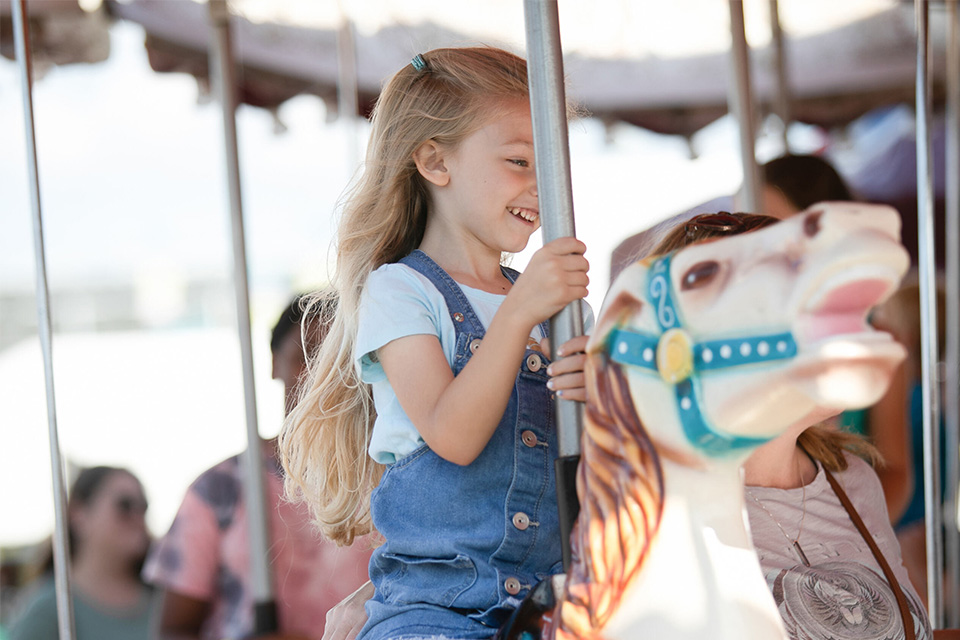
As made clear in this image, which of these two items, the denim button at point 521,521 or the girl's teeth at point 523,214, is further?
the girl's teeth at point 523,214

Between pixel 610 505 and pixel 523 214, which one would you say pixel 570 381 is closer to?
pixel 610 505

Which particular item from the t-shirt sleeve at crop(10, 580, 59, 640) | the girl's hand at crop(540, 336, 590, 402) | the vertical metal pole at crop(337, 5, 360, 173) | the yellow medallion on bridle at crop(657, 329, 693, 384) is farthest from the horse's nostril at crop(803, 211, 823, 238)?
the t-shirt sleeve at crop(10, 580, 59, 640)

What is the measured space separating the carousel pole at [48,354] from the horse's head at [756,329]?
2.85ft

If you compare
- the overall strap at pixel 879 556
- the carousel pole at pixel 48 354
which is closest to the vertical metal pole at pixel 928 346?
the overall strap at pixel 879 556

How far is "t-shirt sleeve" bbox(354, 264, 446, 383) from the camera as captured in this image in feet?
3.52

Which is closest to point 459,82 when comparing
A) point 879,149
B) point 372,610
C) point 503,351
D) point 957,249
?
point 503,351

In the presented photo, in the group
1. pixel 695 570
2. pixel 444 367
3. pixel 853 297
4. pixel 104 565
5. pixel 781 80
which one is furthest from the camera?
pixel 104 565

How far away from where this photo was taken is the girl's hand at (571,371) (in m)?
0.85

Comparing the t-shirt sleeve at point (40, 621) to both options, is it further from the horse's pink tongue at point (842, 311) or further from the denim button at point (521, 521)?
the horse's pink tongue at point (842, 311)

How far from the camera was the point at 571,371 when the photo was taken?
2.82ft

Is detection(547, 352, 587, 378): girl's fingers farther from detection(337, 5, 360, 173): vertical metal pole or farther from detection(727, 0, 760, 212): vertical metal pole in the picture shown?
detection(337, 5, 360, 173): vertical metal pole

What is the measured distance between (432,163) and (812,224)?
717mm

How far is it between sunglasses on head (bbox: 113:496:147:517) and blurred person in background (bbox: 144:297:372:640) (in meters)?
1.21

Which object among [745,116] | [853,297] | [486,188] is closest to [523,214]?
[486,188]
